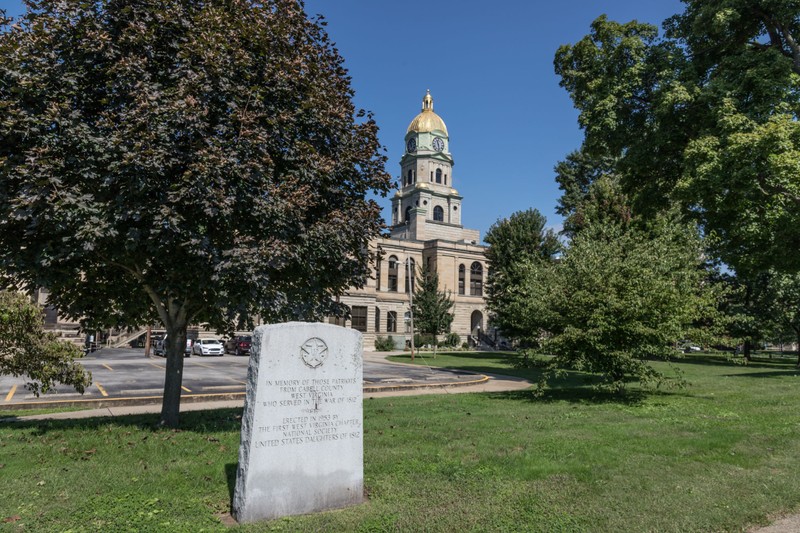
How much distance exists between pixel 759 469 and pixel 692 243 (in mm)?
13057

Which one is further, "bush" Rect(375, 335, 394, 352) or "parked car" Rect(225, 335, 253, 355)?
"bush" Rect(375, 335, 394, 352)

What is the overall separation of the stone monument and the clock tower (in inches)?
3130

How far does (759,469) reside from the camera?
274 inches

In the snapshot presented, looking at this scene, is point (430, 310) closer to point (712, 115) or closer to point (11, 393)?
point (712, 115)

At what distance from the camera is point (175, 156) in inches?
318

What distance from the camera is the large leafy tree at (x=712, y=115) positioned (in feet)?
56.7

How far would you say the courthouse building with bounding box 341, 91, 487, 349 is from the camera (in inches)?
2424

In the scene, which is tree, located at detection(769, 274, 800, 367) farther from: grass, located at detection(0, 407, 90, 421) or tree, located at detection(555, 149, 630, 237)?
grass, located at detection(0, 407, 90, 421)

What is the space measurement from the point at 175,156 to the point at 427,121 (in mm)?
87628

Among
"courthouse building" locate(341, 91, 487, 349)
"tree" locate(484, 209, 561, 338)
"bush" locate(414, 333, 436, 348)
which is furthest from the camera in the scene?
"courthouse building" locate(341, 91, 487, 349)

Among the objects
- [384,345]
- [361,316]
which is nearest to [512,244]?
[384,345]

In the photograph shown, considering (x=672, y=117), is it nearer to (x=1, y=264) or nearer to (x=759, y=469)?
(x=759, y=469)

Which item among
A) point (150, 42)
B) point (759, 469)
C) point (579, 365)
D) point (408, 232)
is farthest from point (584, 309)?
point (408, 232)

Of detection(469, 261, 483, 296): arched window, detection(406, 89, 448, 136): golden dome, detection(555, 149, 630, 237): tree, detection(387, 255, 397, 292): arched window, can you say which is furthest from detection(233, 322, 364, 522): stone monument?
detection(406, 89, 448, 136): golden dome
